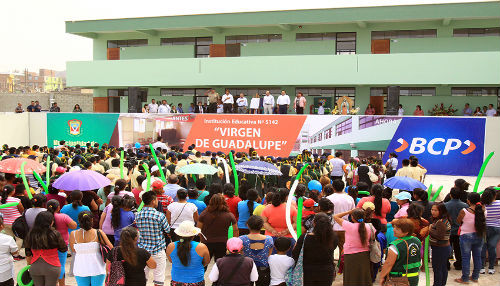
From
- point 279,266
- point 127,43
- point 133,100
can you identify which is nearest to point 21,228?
point 279,266

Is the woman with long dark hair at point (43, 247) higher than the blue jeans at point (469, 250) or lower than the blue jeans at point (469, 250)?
higher

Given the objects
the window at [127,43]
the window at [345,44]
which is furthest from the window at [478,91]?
the window at [127,43]

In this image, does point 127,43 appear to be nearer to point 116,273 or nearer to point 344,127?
point 344,127

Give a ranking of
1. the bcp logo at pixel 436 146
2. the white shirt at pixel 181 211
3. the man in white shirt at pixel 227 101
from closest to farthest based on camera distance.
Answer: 1. the white shirt at pixel 181 211
2. the bcp logo at pixel 436 146
3. the man in white shirt at pixel 227 101

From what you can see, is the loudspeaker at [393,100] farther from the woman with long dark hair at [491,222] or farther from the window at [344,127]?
the woman with long dark hair at [491,222]

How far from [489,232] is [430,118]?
37.9ft

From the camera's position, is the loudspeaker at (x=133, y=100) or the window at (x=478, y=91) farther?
the window at (x=478, y=91)

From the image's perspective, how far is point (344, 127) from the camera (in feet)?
64.7

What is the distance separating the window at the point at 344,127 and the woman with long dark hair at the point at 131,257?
15.1 m

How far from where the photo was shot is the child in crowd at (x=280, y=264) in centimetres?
555

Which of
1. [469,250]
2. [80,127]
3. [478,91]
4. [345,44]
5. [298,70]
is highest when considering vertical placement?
[345,44]

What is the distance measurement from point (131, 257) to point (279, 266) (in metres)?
1.60

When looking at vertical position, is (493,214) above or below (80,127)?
below

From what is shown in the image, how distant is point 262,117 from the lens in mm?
20594
